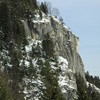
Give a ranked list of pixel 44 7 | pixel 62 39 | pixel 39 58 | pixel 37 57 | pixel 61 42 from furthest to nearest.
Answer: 1. pixel 44 7
2. pixel 62 39
3. pixel 61 42
4. pixel 39 58
5. pixel 37 57

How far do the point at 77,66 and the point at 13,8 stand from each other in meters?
36.4

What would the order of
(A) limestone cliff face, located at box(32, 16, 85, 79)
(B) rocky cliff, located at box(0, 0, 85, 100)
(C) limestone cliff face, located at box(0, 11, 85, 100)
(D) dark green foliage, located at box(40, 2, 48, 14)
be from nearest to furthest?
(B) rocky cliff, located at box(0, 0, 85, 100), (C) limestone cliff face, located at box(0, 11, 85, 100), (A) limestone cliff face, located at box(32, 16, 85, 79), (D) dark green foliage, located at box(40, 2, 48, 14)

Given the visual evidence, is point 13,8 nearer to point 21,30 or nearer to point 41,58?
point 21,30

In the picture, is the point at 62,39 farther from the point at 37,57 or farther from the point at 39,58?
Answer: the point at 37,57

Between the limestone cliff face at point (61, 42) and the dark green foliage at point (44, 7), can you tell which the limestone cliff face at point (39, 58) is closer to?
the limestone cliff face at point (61, 42)

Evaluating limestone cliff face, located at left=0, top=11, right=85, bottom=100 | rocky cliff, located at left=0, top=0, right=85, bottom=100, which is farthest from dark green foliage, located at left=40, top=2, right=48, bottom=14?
limestone cliff face, located at left=0, top=11, right=85, bottom=100

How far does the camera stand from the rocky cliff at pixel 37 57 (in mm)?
107125

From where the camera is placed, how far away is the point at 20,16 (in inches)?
5418

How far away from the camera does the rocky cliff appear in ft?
351

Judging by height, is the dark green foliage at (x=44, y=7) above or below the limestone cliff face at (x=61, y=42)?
above

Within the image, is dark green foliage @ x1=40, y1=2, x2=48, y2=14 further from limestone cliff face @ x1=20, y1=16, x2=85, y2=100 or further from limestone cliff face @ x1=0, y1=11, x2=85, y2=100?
limestone cliff face @ x1=0, y1=11, x2=85, y2=100

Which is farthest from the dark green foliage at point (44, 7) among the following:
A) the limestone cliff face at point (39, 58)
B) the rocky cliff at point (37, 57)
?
the limestone cliff face at point (39, 58)

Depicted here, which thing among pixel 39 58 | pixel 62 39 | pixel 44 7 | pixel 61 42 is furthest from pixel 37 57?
pixel 44 7

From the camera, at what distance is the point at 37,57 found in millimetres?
122250
